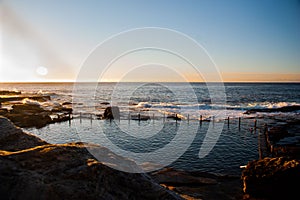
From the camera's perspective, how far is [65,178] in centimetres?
497

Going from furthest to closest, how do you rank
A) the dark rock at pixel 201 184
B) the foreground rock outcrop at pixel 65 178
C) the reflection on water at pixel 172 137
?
the reflection on water at pixel 172 137 < the dark rock at pixel 201 184 < the foreground rock outcrop at pixel 65 178

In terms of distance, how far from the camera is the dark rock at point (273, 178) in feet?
A: 42.4

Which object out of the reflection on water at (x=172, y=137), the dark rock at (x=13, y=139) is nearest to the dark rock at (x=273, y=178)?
the reflection on water at (x=172, y=137)

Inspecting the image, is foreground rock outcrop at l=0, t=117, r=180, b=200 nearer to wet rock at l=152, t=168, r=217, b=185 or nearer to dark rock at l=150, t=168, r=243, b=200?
dark rock at l=150, t=168, r=243, b=200

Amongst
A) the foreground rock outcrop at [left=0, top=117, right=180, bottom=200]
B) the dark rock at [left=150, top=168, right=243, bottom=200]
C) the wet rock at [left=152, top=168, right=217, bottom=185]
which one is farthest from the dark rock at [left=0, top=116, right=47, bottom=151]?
the wet rock at [left=152, top=168, right=217, bottom=185]

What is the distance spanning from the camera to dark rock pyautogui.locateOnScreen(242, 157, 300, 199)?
42.4 ft

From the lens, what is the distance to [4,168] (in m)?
4.86

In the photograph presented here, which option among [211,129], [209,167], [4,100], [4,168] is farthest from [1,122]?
[4,100]

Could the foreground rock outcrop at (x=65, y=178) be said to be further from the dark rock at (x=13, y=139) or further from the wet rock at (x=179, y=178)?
the wet rock at (x=179, y=178)

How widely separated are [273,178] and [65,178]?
12413mm

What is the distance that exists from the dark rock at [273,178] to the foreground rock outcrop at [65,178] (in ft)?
34.3

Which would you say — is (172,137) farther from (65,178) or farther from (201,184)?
(65,178)

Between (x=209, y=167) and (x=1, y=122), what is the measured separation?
17.8 meters

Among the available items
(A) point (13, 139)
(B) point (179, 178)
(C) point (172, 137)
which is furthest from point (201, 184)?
(C) point (172, 137)
